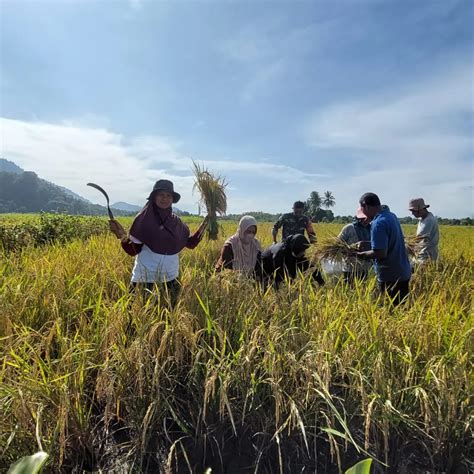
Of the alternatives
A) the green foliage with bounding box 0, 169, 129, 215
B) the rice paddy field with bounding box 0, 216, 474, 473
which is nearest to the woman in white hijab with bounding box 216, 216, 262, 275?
the rice paddy field with bounding box 0, 216, 474, 473

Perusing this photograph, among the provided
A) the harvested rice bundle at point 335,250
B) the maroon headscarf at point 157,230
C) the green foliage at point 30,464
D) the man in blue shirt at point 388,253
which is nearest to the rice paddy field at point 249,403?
the green foliage at point 30,464

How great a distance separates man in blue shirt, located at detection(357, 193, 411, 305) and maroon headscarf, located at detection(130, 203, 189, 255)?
5.87ft

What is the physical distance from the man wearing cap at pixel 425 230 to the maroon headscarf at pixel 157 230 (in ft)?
10.7

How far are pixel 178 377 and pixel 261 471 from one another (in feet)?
1.95

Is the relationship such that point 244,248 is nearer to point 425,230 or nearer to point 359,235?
point 359,235

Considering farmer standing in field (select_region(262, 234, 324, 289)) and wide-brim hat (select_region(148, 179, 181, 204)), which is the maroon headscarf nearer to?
wide-brim hat (select_region(148, 179, 181, 204))

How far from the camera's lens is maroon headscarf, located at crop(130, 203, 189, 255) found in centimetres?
264

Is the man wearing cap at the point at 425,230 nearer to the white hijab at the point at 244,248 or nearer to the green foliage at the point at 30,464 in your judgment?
the white hijab at the point at 244,248

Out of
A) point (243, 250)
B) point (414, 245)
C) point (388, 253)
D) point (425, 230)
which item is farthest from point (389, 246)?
point (425, 230)

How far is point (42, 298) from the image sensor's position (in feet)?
7.40

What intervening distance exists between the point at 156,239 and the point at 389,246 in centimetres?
214

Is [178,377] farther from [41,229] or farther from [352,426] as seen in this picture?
[41,229]

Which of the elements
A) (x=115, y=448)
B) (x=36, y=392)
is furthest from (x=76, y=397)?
(x=115, y=448)

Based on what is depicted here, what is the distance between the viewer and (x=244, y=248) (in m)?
3.72
